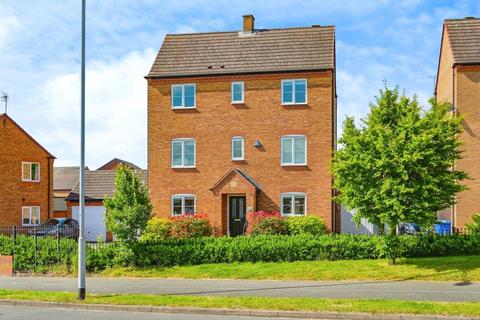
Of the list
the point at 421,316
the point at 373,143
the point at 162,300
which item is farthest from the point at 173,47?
the point at 421,316

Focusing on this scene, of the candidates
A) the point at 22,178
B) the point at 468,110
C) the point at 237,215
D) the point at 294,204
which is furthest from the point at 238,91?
the point at 22,178

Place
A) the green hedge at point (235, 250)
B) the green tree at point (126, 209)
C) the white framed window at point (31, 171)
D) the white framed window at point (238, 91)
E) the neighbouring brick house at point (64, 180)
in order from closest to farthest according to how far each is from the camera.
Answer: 1. the green hedge at point (235, 250)
2. the green tree at point (126, 209)
3. the white framed window at point (238, 91)
4. the white framed window at point (31, 171)
5. the neighbouring brick house at point (64, 180)

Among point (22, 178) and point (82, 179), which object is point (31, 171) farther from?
point (82, 179)

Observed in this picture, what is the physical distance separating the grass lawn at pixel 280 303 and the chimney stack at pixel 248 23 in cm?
2111

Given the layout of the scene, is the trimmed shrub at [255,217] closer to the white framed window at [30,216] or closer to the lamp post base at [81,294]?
the lamp post base at [81,294]

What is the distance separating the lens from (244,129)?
3238 cm

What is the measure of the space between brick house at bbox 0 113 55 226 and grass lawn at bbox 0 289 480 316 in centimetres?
2528

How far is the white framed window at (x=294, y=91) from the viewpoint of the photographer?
31.9 metres

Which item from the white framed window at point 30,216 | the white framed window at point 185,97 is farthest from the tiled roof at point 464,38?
the white framed window at point 30,216

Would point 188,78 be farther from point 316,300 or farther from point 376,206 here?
point 316,300

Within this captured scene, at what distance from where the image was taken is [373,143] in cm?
2180

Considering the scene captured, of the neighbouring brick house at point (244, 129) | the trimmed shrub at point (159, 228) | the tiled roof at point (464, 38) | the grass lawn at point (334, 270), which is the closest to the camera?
the grass lawn at point (334, 270)

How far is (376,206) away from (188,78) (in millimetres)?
14967

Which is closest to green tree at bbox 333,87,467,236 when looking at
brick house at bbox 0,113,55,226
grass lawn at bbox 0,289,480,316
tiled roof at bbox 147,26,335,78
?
grass lawn at bbox 0,289,480,316
